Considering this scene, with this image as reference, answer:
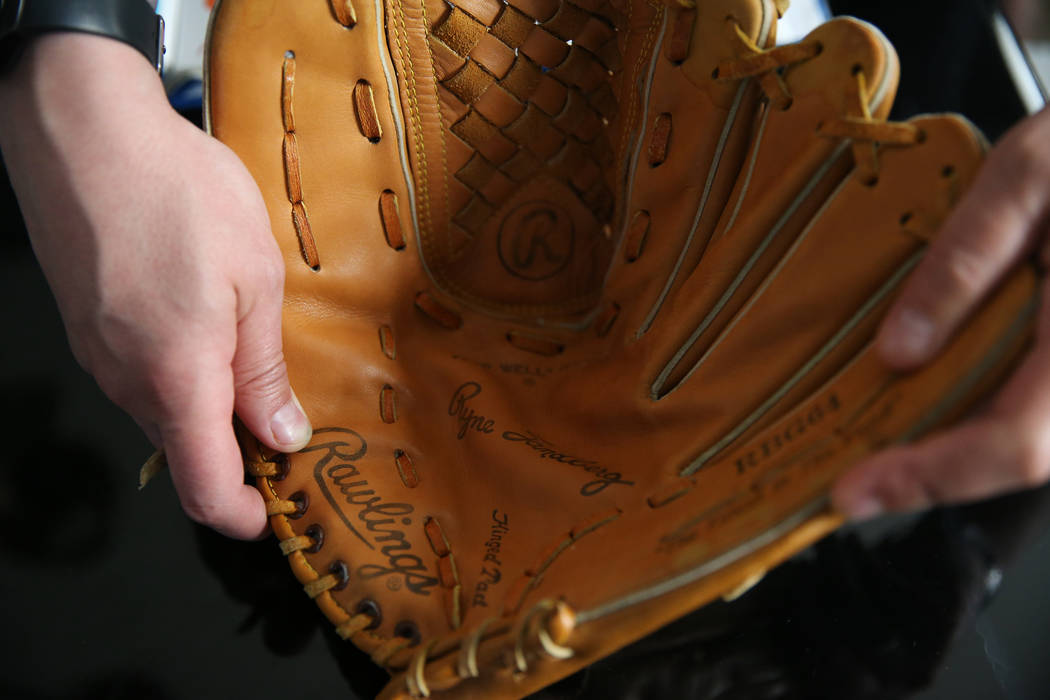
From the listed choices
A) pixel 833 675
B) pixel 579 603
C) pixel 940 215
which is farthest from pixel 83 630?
pixel 940 215

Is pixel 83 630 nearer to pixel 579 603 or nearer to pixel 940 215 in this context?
pixel 579 603

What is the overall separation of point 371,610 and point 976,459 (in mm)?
525

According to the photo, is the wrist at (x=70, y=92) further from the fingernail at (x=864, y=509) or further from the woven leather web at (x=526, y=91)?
the fingernail at (x=864, y=509)

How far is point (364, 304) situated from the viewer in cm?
90

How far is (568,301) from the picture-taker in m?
1.02

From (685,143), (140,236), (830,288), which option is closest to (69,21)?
(140,236)

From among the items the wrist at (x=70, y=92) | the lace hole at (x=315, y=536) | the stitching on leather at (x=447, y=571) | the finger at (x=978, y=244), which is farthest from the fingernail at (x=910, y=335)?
the wrist at (x=70, y=92)

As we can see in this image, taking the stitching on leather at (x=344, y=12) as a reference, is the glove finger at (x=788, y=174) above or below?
above

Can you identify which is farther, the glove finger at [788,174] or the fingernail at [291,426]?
the fingernail at [291,426]

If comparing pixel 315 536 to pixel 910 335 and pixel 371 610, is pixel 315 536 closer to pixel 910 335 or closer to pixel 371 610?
pixel 371 610

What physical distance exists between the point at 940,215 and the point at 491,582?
0.48m

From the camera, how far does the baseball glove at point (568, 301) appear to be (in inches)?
21.8

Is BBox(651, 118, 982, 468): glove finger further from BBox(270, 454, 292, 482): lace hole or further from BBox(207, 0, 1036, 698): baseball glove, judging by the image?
BBox(270, 454, 292, 482): lace hole

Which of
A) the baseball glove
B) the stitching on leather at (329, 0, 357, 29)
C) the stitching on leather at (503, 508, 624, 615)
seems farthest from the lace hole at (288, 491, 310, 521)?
the stitching on leather at (329, 0, 357, 29)
